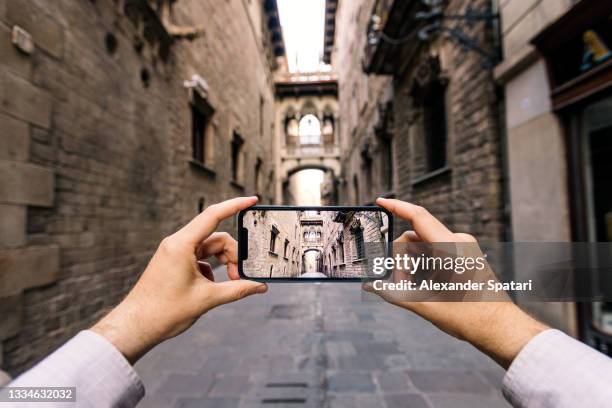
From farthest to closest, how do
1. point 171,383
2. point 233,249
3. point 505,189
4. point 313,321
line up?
1. point 313,321
2. point 505,189
3. point 171,383
4. point 233,249

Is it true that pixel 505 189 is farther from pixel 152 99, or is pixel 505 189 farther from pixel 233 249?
pixel 152 99

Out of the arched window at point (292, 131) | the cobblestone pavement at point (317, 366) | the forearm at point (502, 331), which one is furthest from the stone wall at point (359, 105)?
the forearm at point (502, 331)

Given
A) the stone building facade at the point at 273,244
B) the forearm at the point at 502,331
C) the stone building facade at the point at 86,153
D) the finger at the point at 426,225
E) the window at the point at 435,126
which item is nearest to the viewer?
the forearm at the point at 502,331

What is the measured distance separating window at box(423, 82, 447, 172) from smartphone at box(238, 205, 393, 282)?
566 cm

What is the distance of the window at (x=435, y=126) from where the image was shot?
21.2ft

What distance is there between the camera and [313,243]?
4.49 feet

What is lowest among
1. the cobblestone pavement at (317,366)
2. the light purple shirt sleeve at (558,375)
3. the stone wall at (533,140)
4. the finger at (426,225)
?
the cobblestone pavement at (317,366)

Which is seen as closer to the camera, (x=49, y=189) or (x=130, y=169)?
(x=49, y=189)

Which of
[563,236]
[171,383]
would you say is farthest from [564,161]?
[171,383]

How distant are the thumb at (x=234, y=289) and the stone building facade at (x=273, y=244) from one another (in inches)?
1.9

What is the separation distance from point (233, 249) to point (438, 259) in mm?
894

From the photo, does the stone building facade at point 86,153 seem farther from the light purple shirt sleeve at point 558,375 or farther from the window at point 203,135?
the light purple shirt sleeve at point 558,375

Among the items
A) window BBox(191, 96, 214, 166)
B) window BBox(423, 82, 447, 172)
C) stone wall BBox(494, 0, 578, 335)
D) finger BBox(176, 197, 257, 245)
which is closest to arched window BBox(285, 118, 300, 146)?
window BBox(191, 96, 214, 166)

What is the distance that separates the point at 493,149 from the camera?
439 cm
